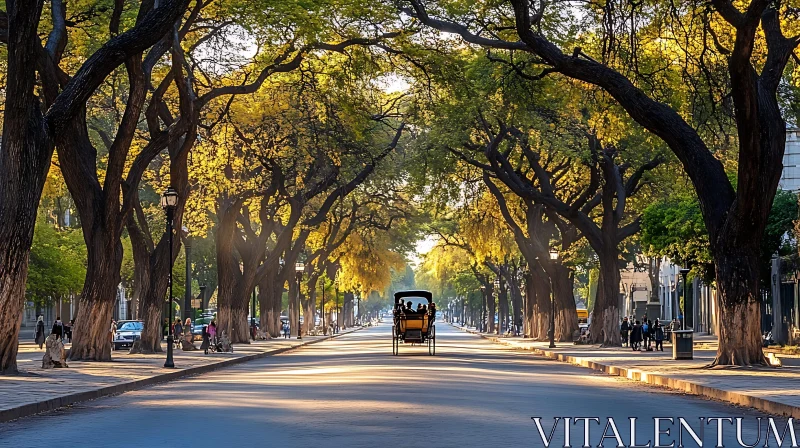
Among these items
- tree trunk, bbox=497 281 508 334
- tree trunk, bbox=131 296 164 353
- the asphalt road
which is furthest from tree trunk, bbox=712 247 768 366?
tree trunk, bbox=497 281 508 334

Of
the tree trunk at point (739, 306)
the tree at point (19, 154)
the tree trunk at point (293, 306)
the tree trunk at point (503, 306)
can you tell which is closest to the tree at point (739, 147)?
the tree trunk at point (739, 306)

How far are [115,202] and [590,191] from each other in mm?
25112

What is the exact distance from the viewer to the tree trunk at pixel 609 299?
2164 inches

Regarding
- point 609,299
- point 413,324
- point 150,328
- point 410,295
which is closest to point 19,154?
point 150,328

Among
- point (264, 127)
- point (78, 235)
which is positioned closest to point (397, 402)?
point (264, 127)

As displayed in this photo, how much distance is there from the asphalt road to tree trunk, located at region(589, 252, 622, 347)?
965 inches

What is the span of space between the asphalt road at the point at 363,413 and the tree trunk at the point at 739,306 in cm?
324

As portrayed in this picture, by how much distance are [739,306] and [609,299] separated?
23.6 meters

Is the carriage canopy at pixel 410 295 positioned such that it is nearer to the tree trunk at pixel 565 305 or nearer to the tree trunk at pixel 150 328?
the tree trunk at pixel 150 328

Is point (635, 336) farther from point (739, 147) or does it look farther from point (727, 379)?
point (727, 379)

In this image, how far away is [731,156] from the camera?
5447 cm

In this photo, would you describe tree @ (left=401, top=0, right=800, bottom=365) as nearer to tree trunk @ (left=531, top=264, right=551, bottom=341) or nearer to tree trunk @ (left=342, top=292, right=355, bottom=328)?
tree trunk @ (left=531, top=264, right=551, bottom=341)

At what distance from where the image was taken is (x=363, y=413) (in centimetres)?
1842

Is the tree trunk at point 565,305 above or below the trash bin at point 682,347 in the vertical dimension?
above
